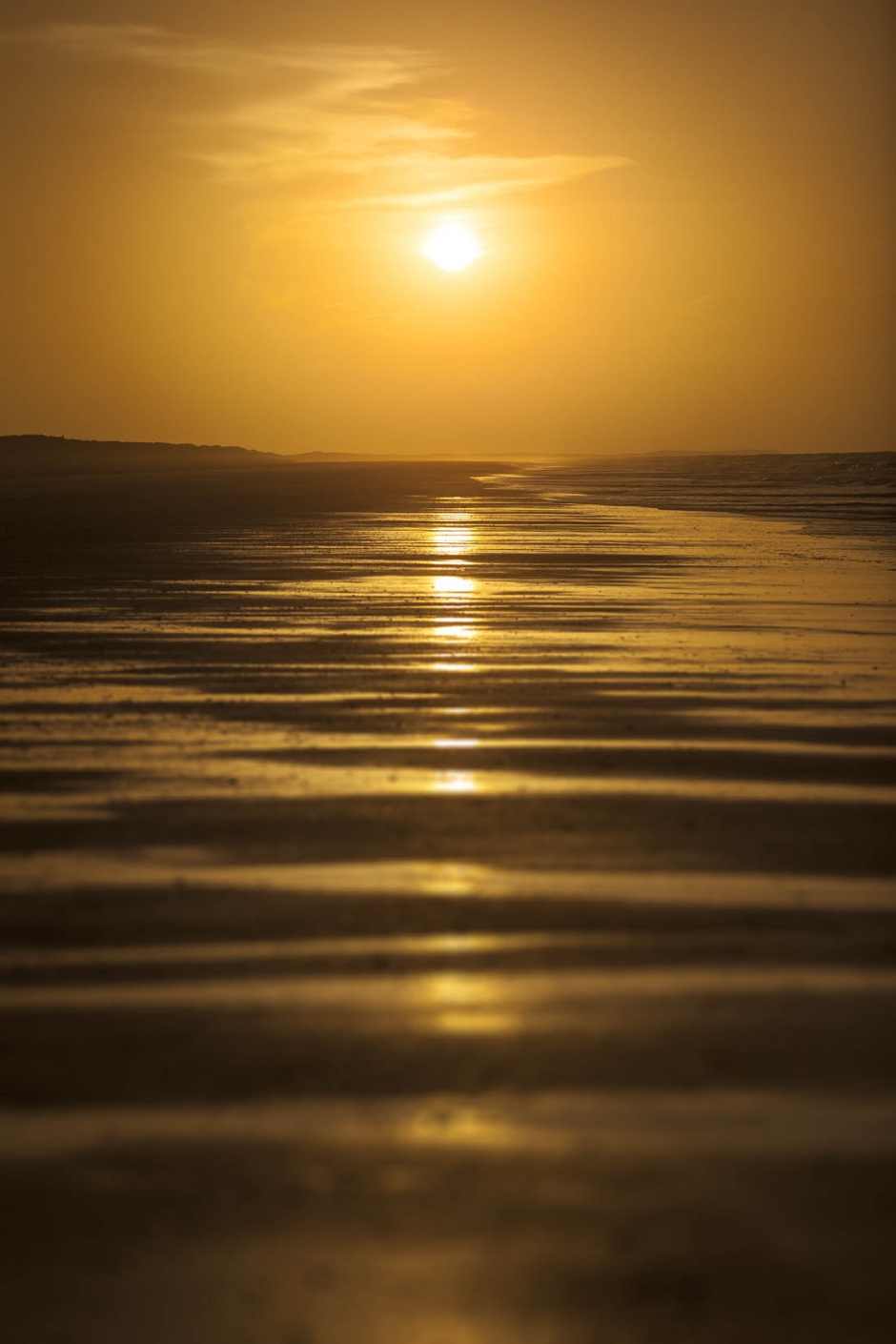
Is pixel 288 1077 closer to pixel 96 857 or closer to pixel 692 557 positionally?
pixel 96 857

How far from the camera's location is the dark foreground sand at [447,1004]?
2.85 metres

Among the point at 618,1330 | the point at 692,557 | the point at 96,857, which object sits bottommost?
the point at 618,1330

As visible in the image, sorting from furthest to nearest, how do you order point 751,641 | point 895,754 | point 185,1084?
point 751,641 → point 895,754 → point 185,1084

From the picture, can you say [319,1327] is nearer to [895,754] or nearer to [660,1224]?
[660,1224]

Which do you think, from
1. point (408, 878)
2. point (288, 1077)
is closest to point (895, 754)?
point (408, 878)

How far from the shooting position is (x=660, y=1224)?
3.03m

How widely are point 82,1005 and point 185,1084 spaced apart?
626 millimetres

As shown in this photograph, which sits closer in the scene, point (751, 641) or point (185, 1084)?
point (185, 1084)

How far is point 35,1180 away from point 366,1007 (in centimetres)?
114

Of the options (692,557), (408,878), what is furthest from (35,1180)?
(692,557)

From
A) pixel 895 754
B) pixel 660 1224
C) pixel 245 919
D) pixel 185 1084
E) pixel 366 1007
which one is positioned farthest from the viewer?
pixel 895 754

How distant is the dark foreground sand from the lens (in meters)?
2.85

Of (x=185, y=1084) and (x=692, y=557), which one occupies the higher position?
(x=692, y=557)

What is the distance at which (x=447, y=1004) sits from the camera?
4.18 metres
